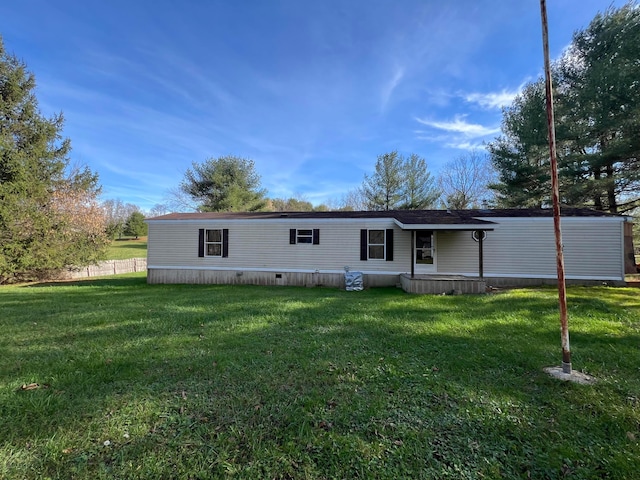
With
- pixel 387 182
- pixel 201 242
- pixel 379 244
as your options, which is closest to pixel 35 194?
pixel 201 242

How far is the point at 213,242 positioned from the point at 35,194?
947 cm

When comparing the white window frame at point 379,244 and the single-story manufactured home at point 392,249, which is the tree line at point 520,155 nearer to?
the single-story manufactured home at point 392,249

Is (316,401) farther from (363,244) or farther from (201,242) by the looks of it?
(201,242)

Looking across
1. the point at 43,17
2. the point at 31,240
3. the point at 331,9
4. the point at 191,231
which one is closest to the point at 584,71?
the point at 331,9

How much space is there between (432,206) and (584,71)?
10838 mm

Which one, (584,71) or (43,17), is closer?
(43,17)

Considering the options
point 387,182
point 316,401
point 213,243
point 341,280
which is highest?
point 387,182

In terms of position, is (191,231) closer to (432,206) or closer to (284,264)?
(284,264)

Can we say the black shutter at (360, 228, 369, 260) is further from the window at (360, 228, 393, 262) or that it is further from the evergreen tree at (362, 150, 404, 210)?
the evergreen tree at (362, 150, 404, 210)

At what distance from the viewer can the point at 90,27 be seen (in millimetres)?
9398

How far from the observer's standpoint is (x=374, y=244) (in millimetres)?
10914

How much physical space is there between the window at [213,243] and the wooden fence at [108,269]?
927cm

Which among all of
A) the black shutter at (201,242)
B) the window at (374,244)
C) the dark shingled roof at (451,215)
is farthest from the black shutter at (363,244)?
the black shutter at (201,242)

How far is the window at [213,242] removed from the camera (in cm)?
1170
